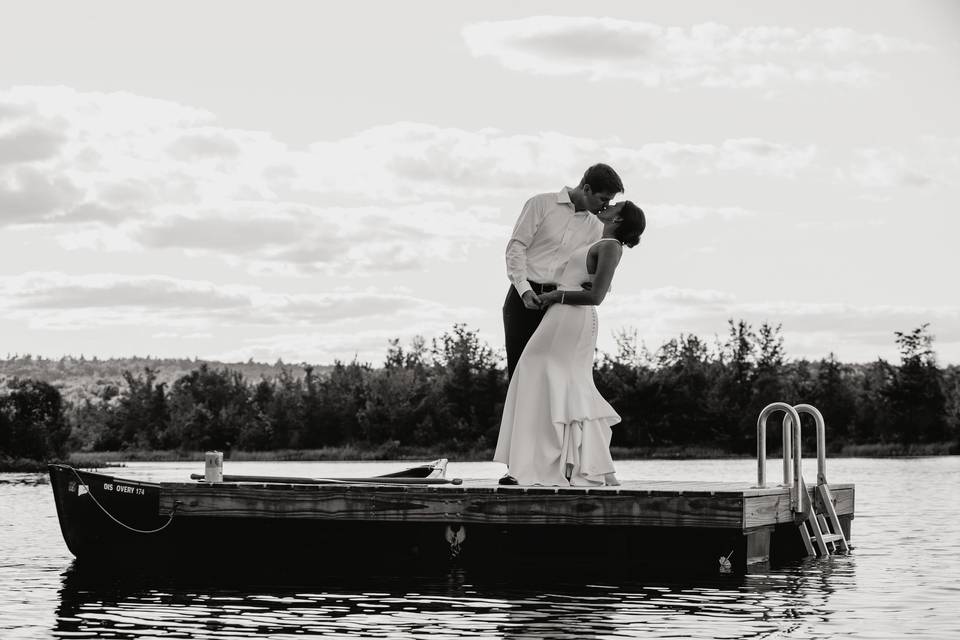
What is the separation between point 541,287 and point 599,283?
0.67 metres

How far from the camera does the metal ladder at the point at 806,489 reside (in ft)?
41.3

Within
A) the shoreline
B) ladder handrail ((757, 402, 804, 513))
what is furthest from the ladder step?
the shoreline

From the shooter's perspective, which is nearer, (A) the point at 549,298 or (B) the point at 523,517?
(B) the point at 523,517

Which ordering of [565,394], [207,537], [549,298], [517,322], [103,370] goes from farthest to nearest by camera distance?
[103,370], [207,537], [517,322], [565,394], [549,298]

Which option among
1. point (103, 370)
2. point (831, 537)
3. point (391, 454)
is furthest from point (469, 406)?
point (103, 370)

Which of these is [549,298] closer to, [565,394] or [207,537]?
[565,394]

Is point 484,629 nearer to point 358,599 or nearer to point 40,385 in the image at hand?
point 358,599

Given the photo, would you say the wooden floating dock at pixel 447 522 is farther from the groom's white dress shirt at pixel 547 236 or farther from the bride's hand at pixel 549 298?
the groom's white dress shirt at pixel 547 236

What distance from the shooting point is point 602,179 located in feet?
37.4

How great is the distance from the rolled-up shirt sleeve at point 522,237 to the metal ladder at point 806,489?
2691 millimetres

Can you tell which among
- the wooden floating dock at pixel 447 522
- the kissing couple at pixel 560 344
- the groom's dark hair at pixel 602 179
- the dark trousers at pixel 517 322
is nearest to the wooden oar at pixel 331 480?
the wooden floating dock at pixel 447 522

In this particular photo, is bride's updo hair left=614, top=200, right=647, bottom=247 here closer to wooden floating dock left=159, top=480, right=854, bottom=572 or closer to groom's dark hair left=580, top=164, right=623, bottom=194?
groom's dark hair left=580, top=164, right=623, bottom=194

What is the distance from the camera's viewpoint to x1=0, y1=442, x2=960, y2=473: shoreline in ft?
214

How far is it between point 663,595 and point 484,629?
2.03 metres
